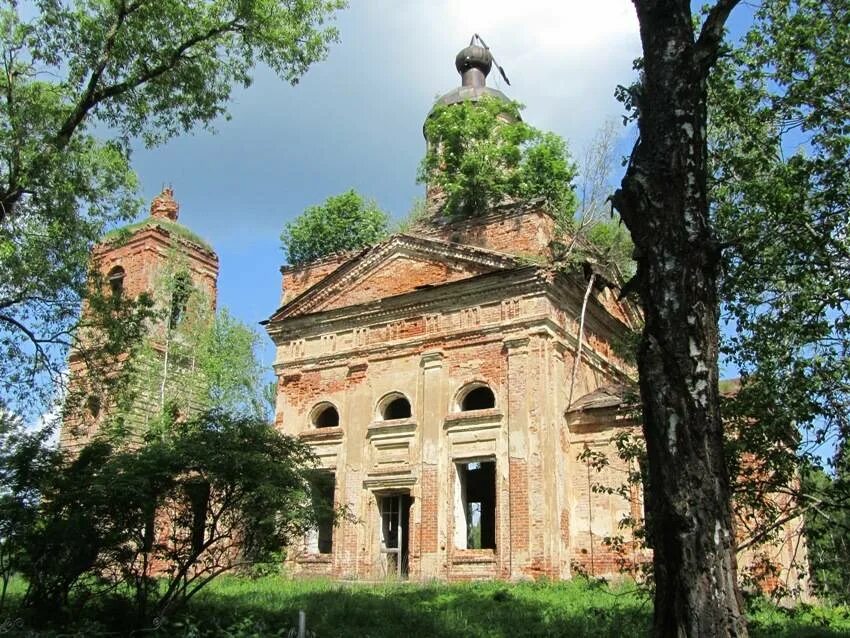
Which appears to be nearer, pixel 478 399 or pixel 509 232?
pixel 478 399

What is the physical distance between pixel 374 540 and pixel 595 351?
23.1ft

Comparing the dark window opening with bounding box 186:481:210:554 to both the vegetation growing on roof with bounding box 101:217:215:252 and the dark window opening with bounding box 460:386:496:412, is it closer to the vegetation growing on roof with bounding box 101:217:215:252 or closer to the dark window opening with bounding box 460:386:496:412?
the dark window opening with bounding box 460:386:496:412

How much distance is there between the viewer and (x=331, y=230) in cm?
2858

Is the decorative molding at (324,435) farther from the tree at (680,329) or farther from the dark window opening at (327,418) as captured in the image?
the tree at (680,329)

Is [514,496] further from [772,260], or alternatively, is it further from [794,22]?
[794,22]

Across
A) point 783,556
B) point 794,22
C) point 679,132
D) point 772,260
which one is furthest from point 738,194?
point 783,556

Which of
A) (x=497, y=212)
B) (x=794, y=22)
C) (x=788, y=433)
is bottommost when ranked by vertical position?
(x=788, y=433)

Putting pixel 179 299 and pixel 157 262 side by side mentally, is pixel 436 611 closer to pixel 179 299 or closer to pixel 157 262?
pixel 179 299

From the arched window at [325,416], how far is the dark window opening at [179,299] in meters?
9.76

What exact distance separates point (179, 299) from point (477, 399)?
14.1m

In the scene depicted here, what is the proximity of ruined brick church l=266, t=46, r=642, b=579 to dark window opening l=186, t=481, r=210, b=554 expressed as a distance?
6579 mm

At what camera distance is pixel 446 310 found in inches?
758

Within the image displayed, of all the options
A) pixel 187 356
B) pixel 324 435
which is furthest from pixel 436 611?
pixel 187 356

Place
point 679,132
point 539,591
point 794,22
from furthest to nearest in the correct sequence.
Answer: point 539,591, point 794,22, point 679,132
